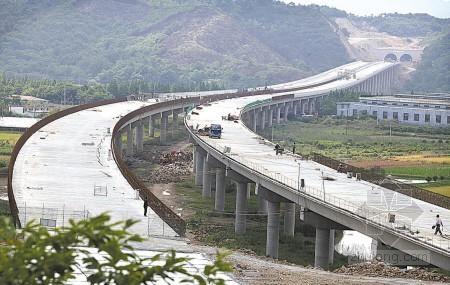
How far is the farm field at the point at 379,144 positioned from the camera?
338 feet

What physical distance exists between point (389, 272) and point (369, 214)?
6.10 meters

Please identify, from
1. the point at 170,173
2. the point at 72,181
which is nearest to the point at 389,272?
the point at 72,181

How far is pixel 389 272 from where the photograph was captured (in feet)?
151

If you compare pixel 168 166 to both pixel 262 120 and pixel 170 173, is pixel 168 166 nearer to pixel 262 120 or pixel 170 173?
pixel 170 173

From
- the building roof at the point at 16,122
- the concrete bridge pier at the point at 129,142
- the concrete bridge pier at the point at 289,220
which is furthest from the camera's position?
the building roof at the point at 16,122

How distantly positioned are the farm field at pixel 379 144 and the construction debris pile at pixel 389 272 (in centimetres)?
3876

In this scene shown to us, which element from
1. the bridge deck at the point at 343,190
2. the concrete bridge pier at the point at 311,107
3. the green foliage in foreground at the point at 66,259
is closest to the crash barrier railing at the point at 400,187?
the bridge deck at the point at 343,190

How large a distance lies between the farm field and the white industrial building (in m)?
5.19

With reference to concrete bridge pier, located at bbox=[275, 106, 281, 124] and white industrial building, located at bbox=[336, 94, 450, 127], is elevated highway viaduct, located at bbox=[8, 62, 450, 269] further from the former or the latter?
white industrial building, located at bbox=[336, 94, 450, 127]

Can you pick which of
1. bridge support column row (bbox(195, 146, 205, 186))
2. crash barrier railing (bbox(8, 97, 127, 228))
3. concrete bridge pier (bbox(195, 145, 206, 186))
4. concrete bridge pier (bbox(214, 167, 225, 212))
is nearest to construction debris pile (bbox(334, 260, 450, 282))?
crash barrier railing (bbox(8, 97, 127, 228))

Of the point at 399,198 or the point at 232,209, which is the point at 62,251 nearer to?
the point at 399,198

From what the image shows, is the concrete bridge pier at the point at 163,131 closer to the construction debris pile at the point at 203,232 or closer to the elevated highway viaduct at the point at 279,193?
the elevated highway viaduct at the point at 279,193

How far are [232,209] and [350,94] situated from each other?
121 metres

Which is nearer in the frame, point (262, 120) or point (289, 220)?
point (289, 220)
